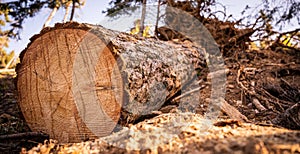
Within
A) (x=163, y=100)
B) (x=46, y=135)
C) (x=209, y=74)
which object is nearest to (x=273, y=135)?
(x=163, y=100)

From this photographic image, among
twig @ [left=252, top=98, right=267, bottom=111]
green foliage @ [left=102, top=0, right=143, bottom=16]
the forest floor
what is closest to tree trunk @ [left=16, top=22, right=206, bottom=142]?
the forest floor

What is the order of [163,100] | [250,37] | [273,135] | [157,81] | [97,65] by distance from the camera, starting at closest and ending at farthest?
[273,135] < [97,65] < [157,81] < [163,100] < [250,37]

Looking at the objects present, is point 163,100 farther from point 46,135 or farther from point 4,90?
point 4,90

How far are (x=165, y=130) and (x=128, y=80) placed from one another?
53 cm

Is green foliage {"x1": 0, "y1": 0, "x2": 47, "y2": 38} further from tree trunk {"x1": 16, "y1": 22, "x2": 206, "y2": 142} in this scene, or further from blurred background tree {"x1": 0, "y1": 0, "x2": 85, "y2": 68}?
tree trunk {"x1": 16, "y1": 22, "x2": 206, "y2": 142}

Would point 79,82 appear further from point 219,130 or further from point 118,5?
point 118,5

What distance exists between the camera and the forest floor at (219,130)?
1.02 meters

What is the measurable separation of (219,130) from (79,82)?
1.10 metres

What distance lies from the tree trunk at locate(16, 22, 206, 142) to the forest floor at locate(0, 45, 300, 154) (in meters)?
0.19

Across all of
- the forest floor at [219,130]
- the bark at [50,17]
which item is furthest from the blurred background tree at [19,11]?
the forest floor at [219,130]

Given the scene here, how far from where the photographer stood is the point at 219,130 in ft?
4.37

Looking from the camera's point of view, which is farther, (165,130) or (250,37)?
(250,37)

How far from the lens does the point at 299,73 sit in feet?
12.4

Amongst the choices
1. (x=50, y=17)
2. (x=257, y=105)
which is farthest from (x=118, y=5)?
(x=257, y=105)
